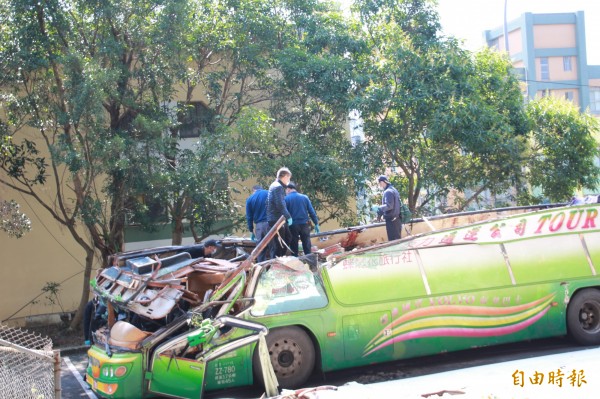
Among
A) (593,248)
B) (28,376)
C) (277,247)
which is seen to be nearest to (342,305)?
(277,247)

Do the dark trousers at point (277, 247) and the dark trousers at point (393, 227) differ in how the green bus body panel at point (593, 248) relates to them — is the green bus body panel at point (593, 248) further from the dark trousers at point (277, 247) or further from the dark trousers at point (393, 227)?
the dark trousers at point (277, 247)

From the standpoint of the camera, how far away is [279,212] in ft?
31.3

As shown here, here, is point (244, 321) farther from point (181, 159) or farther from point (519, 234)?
point (181, 159)

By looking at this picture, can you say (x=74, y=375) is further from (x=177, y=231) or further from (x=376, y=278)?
(x=376, y=278)

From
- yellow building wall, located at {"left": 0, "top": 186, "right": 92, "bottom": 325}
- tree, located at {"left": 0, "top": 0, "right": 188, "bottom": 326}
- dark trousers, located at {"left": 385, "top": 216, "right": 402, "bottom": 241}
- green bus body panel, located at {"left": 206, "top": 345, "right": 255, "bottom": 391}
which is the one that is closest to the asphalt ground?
tree, located at {"left": 0, "top": 0, "right": 188, "bottom": 326}

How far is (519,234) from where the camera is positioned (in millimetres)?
8930

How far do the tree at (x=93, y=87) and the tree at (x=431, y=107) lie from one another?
427 cm

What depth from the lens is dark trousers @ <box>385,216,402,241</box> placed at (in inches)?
410

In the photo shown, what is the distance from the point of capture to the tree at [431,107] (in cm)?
1372

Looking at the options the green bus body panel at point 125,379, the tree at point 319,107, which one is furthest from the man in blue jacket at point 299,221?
the green bus body panel at point 125,379

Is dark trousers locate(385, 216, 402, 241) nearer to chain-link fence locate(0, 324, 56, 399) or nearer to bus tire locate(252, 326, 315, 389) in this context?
bus tire locate(252, 326, 315, 389)

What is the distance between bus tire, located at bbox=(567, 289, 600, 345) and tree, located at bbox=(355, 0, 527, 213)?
514 cm

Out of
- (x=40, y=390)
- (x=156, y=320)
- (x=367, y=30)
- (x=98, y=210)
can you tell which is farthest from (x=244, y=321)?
(x=367, y=30)

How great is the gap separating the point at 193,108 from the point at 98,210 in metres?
3.88
